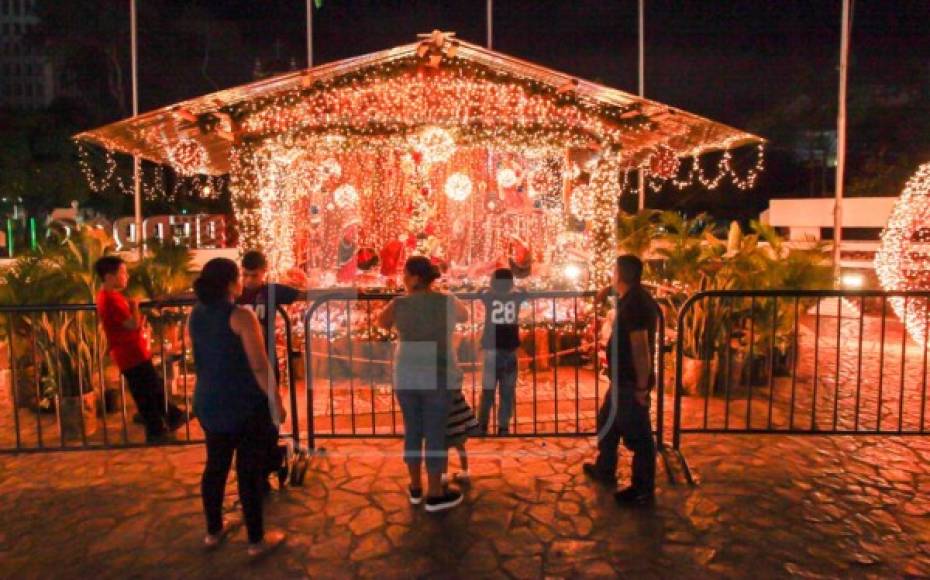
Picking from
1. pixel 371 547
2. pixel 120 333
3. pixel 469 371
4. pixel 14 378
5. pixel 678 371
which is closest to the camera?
pixel 371 547

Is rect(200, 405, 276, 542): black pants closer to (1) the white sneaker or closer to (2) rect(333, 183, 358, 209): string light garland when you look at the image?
(1) the white sneaker

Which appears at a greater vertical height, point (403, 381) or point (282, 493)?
point (403, 381)

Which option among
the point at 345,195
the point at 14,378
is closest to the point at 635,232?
the point at 345,195

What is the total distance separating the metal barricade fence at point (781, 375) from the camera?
589 cm

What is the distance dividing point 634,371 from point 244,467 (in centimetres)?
233

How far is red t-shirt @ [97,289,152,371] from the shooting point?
577 centimetres

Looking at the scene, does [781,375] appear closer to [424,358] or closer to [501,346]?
[501,346]

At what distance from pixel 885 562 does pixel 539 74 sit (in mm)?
5841

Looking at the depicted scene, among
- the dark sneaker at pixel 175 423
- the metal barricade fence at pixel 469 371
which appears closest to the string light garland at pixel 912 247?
the metal barricade fence at pixel 469 371

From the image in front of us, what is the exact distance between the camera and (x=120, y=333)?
5.88 metres

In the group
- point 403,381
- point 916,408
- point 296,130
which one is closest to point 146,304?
point 403,381

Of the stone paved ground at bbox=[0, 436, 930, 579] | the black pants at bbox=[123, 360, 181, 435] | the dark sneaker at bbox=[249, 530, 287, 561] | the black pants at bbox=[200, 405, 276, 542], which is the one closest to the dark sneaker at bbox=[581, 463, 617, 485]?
the stone paved ground at bbox=[0, 436, 930, 579]

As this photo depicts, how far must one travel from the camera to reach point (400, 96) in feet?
29.0

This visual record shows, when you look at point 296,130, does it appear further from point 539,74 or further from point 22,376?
point 22,376
